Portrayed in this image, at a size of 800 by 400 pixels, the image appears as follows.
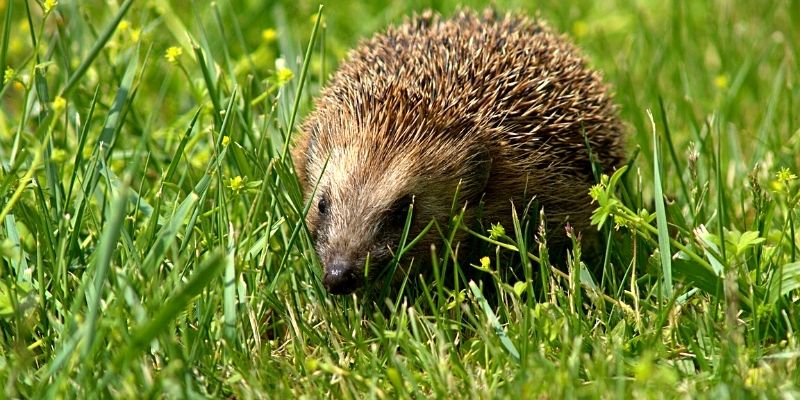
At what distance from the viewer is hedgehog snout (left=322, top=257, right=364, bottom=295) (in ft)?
14.4

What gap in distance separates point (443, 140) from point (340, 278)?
951 millimetres

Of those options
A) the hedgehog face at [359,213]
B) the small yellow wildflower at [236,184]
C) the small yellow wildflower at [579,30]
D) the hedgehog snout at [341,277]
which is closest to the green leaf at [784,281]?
the hedgehog face at [359,213]

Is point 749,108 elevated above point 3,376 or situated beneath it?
situated beneath

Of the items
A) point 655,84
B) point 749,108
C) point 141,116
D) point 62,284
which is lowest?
point 749,108

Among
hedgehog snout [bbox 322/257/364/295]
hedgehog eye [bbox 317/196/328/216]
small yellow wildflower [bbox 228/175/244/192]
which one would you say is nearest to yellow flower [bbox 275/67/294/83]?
hedgehog eye [bbox 317/196/328/216]

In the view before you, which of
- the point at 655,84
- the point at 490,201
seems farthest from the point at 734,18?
the point at 490,201

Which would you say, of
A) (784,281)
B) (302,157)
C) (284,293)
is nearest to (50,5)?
(302,157)

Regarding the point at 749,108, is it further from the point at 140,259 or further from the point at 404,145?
the point at 140,259

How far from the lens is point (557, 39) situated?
5980 mm

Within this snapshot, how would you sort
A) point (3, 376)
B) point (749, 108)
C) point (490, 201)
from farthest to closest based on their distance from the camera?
point (749, 108)
point (490, 201)
point (3, 376)

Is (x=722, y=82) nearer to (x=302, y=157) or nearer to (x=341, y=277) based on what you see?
(x=302, y=157)

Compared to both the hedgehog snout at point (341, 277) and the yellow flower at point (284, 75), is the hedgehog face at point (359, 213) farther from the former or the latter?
the yellow flower at point (284, 75)

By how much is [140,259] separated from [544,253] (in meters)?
1.69

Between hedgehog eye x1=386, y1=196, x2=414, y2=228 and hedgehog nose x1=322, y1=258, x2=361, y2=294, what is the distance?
36 centimetres
